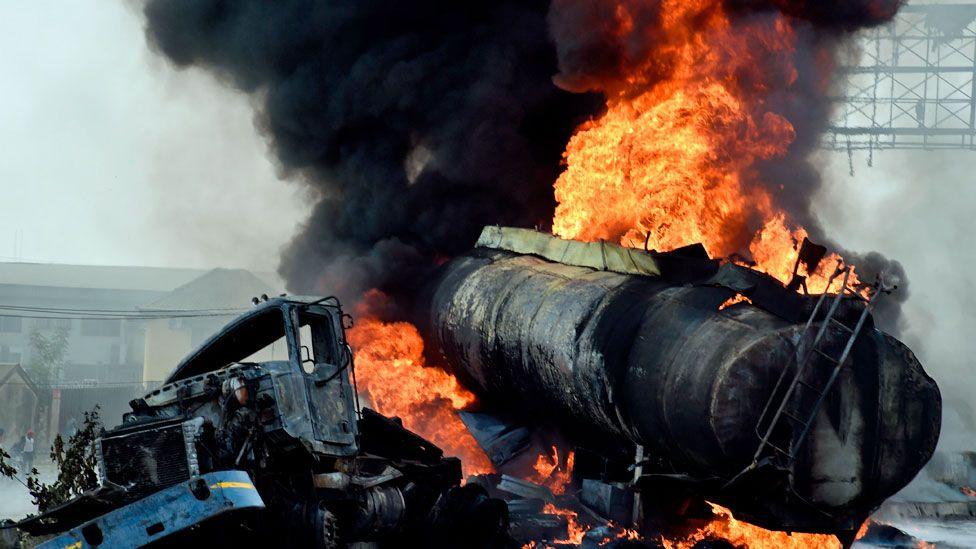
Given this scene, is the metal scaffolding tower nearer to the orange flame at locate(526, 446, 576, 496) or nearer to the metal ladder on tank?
the orange flame at locate(526, 446, 576, 496)

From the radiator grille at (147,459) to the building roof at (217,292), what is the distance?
46640 millimetres

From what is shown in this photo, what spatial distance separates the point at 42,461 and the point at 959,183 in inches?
1223

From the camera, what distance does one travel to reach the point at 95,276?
8231 cm

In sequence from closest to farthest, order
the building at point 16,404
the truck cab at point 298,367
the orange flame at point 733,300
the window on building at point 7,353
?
the orange flame at point 733,300, the truck cab at point 298,367, the building at point 16,404, the window on building at point 7,353

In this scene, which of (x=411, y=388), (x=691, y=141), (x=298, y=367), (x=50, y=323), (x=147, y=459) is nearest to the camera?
(x=147, y=459)

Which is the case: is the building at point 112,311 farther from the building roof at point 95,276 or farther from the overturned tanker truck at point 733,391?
the overturned tanker truck at point 733,391

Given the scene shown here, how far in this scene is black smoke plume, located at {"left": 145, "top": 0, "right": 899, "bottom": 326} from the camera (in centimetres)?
1827

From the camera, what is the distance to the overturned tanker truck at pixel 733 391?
820cm

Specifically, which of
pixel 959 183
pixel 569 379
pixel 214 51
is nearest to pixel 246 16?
pixel 214 51

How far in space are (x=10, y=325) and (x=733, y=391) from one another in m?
65.4

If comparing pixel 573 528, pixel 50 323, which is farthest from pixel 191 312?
pixel 573 528

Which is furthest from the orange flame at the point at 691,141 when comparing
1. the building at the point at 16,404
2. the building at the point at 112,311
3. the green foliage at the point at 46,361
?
the green foliage at the point at 46,361

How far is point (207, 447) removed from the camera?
8.84 m

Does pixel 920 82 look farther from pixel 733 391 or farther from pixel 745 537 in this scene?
pixel 733 391
